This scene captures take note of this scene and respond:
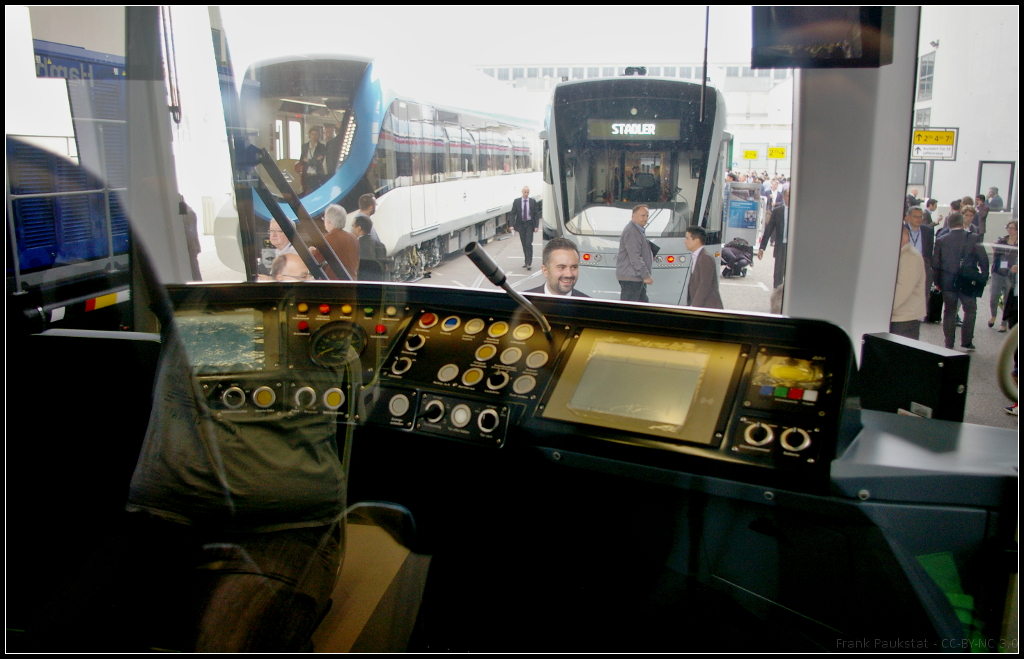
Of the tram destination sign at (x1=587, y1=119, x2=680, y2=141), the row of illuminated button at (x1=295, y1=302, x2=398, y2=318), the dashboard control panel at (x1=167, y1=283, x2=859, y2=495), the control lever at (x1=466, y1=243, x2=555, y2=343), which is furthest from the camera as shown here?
the tram destination sign at (x1=587, y1=119, x2=680, y2=141)

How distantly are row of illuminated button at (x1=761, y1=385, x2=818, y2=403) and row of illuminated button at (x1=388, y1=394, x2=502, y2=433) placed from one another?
0.57 meters

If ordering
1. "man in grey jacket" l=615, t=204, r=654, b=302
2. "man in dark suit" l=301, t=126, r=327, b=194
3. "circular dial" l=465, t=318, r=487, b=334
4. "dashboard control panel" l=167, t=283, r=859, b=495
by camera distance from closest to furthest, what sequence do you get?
"dashboard control panel" l=167, t=283, r=859, b=495, "circular dial" l=465, t=318, r=487, b=334, "man in grey jacket" l=615, t=204, r=654, b=302, "man in dark suit" l=301, t=126, r=327, b=194

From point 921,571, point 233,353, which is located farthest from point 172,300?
point 921,571

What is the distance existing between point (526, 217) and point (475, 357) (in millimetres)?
1044

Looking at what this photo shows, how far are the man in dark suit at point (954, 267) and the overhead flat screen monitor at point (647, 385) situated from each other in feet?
1.46

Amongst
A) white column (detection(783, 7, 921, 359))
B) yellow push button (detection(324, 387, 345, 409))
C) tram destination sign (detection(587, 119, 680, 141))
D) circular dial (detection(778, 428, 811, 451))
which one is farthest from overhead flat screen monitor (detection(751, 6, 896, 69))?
tram destination sign (detection(587, 119, 680, 141))

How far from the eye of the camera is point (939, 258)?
1527 millimetres

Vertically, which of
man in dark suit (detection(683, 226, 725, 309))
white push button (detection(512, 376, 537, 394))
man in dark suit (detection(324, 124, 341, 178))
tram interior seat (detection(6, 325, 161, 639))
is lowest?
tram interior seat (detection(6, 325, 161, 639))

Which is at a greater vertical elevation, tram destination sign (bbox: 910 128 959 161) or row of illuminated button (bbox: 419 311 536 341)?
tram destination sign (bbox: 910 128 959 161)

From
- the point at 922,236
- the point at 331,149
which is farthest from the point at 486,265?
the point at 331,149

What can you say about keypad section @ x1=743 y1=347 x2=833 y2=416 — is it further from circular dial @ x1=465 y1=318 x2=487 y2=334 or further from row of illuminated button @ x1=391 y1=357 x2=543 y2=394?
circular dial @ x1=465 y1=318 x2=487 y2=334

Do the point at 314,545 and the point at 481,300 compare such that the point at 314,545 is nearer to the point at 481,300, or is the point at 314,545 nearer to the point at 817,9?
the point at 481,300

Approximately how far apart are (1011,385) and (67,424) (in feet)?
6.93

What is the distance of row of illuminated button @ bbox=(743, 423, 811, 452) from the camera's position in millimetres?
1219
